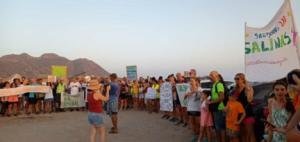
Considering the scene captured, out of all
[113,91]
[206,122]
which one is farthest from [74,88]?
[206,122]

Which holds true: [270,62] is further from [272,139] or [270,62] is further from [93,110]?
[93,110]

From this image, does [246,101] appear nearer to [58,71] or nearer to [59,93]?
[59,93]

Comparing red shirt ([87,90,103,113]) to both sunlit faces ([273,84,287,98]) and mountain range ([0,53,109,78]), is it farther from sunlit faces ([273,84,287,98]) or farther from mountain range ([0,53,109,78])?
mountain range ([0,53,109,78])

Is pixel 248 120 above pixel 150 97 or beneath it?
beneath

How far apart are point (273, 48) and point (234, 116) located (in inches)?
73.2

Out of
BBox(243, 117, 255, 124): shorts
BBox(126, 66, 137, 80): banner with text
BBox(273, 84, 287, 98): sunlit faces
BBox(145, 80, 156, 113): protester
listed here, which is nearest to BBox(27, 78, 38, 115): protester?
BBox(145, 80, 156, 113): protester

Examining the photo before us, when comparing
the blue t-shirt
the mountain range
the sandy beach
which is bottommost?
the sandy beach

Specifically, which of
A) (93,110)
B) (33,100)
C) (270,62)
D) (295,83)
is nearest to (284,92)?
(295,83)

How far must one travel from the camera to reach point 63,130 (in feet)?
44.5

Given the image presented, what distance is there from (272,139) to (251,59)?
4.14 m

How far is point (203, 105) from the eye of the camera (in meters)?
9.93

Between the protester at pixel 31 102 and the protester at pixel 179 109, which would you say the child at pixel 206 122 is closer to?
the protester at pixel 179 109

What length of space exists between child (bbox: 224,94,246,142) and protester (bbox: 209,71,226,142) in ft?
2.57

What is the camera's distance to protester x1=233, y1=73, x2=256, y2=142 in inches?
313
